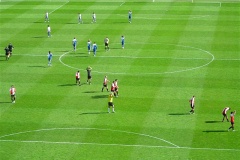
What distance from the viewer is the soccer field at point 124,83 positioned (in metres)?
42.8

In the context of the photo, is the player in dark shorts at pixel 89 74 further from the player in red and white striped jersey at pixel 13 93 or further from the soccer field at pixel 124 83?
the player in red and white striped jersey at pixel 13 93

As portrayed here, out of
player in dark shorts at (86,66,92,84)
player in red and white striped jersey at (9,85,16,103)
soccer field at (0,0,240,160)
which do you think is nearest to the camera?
soccer field at (0,0,240,160)

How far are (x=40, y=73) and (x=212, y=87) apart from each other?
51.1 feet

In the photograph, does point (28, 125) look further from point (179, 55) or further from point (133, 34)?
point (133, 34)

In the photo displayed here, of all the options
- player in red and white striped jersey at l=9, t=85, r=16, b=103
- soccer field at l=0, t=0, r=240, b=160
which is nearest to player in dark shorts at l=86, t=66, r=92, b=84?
soccer field at l=0, t=0, r=240, b=160

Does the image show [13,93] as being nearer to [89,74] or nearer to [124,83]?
[89,74]

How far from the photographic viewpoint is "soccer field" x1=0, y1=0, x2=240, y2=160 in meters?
42.8

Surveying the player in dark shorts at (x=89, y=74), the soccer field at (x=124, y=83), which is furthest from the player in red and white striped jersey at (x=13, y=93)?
the player in dark shorts at (x=89, y=74)

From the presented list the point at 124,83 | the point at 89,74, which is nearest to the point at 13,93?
the point at 89,74

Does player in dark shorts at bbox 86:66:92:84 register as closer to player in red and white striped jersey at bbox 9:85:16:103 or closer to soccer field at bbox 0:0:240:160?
soccer field at bbox 0:0:240:160

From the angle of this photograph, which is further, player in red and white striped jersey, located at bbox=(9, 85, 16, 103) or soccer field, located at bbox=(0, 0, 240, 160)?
player in red and white striped jersey, located at bbox=(9, 85, 16, 103)

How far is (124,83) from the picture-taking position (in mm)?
56125

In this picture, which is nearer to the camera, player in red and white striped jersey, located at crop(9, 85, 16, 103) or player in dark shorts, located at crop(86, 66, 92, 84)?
player in red and white striped jersey, located at crop(9, 85, 16, 103)

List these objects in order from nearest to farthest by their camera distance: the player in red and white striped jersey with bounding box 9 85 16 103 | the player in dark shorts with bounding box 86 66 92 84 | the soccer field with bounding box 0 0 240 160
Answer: the soccer field with bounding box 0 0 240 160
the player in red and white striped jersey with bounding box 9 85 16 103
the player in dark shorts with bounding box 86 66 92 84
